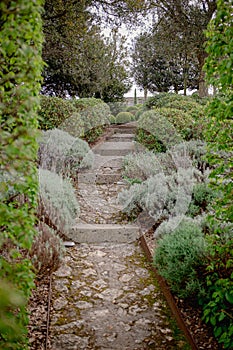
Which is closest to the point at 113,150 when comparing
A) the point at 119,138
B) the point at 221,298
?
the point at 119,138

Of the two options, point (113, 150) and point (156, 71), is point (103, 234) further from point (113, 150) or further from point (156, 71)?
point (156, 71)

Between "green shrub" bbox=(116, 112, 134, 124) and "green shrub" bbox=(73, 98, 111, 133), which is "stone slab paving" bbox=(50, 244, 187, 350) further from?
"green shrub" bbox=(116, 112, 134, 124)

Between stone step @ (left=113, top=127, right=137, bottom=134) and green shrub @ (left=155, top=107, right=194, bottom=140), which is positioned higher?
green shrub @ (left=155, top=107, right=194, bottom=140)

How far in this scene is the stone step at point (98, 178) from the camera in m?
7.18

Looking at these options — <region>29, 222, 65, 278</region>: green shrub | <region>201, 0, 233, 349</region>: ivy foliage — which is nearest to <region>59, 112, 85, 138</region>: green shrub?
<region>29, 222, 65, 278</region>: green shrub

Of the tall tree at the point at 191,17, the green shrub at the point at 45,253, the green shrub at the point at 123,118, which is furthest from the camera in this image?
the green shrub at the point at 123,118

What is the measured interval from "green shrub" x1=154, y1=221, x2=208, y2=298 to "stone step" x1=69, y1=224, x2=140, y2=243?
142 cm

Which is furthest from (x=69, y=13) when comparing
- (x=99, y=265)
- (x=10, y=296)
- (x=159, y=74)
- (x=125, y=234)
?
(x=159, y=74)

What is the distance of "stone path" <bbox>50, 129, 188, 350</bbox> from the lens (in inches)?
116

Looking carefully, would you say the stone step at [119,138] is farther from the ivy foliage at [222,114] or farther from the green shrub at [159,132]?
the ivy foliage at [222,114]

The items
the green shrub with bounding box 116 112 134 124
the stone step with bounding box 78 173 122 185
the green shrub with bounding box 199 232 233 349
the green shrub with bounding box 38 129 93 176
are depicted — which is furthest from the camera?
the green shrub with bounding box 116 112 134 124

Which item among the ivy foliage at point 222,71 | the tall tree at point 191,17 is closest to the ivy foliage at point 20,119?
the ivy foliage at point 222,71

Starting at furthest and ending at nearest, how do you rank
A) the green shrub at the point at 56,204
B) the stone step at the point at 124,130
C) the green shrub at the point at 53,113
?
the stone step at the point at 124,130
the green shrub at the point at 53,113
the green shrub at the point at 56,204

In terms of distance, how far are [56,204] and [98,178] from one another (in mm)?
2474
